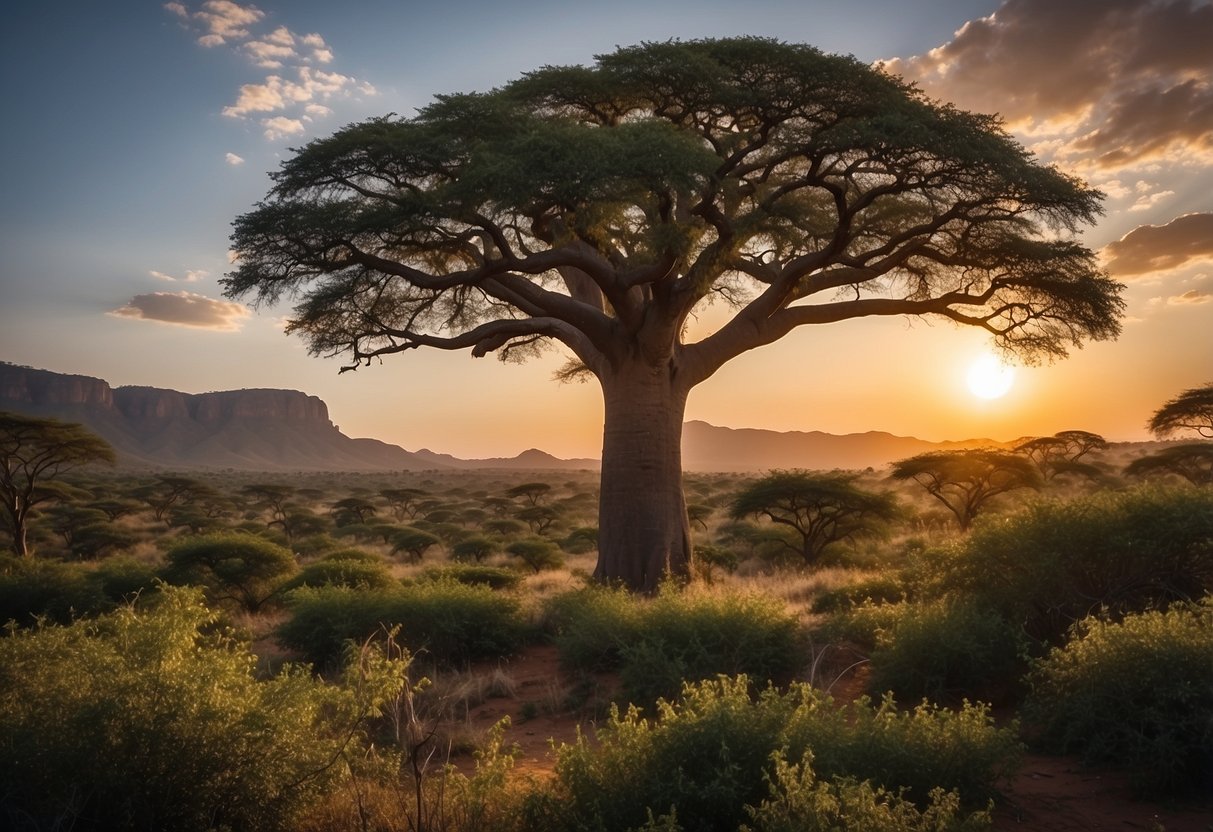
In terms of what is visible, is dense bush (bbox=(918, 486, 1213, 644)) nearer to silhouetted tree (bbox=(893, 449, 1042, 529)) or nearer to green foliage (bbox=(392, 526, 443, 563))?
silhouetted tree (bbox=(893, 449, 1042, 529))

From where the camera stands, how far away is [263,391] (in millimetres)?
163500

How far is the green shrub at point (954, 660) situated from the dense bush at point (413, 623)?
4774mm

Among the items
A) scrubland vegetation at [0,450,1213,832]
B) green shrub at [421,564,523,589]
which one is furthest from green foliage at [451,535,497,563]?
green shrub at [421,564,523,589]

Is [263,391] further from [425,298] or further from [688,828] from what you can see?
[688,828]

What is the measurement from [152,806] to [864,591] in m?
8.92

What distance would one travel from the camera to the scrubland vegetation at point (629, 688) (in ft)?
13.1

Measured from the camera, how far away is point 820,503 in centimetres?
1859

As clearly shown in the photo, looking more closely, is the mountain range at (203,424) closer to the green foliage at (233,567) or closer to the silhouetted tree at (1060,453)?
the silhouetted tree at (1060,453)

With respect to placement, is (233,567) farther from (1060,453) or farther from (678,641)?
(1060,453)

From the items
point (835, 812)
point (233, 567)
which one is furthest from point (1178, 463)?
point (835, 812)

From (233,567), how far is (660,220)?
356 inches

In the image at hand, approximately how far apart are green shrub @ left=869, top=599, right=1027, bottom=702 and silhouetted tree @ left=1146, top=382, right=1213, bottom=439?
27986mm

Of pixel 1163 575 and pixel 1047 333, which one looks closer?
pixel 1163 575

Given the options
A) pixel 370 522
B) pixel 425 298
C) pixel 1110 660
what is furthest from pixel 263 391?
pixel 1110 660
